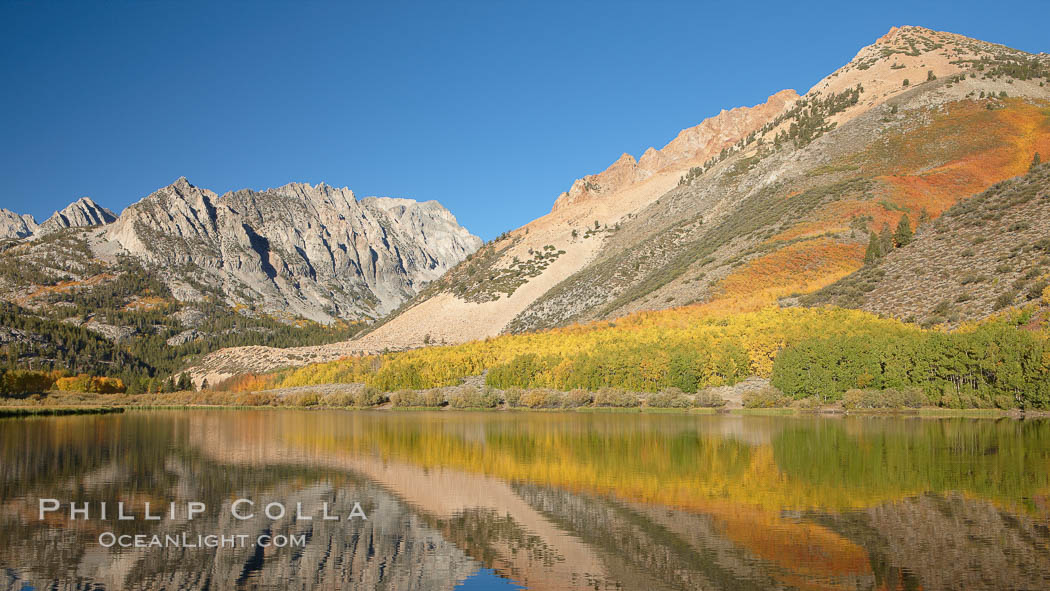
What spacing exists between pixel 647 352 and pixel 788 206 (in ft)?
172

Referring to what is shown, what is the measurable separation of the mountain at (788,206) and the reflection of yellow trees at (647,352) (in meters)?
7.93

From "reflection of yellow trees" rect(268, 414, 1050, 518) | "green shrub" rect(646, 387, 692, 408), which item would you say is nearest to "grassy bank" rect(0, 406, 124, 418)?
"reflection of yellow trees" rect(268, 414, 1050, 518)

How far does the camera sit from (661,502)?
2406cm

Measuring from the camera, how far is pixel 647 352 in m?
76.2

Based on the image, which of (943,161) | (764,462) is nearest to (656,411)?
(764,462)

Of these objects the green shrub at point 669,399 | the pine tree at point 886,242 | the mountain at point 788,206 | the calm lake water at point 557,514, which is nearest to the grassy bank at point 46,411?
the calm lake water at point 557,514

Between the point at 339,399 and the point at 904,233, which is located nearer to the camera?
the point at 904,233

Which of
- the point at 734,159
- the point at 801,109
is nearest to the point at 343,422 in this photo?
the point at 734,159

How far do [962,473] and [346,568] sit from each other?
23.2 meters

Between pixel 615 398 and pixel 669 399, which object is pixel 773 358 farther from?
pixel 615 398

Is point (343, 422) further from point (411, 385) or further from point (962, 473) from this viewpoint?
point (962, 473)

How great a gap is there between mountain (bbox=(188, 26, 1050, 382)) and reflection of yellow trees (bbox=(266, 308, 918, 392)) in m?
7.93

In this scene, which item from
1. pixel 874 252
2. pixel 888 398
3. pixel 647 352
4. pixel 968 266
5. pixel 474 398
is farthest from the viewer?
pixel 474 398

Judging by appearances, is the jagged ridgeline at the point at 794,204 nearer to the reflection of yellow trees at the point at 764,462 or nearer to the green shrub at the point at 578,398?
the green shrub at the point at 578,398
